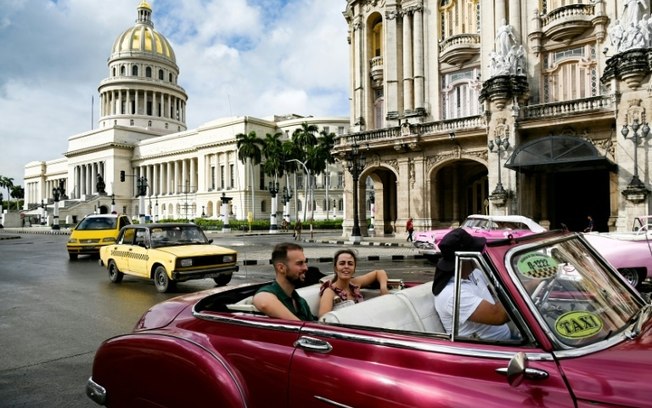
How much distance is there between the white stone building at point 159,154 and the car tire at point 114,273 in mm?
64708

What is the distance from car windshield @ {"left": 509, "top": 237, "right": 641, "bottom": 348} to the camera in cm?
216

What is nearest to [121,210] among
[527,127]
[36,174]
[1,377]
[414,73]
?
[36,174]

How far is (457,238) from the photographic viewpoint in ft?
9.30

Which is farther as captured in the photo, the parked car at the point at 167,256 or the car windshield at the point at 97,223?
the car windshield at the point at 97,223

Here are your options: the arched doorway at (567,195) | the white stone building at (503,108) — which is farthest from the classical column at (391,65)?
the arched doorway at (567,195)

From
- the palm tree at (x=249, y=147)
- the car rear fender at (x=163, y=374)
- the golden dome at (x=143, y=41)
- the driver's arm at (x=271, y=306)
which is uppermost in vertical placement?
the golden dome at (x=143, y=41)

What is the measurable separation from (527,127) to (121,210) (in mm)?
92991

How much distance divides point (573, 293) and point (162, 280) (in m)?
9.52

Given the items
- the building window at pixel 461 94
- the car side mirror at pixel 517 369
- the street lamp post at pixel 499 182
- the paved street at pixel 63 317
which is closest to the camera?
the car side mirror at pixel 517 369

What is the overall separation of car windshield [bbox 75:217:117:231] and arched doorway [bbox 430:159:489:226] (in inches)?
746

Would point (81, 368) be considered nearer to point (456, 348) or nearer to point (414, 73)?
point (456, 348)

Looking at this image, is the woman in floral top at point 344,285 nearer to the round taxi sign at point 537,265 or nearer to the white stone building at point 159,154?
the round taxi sign at point 537,265

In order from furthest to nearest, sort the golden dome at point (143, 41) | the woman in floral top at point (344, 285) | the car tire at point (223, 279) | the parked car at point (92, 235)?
the golden dome at point (143, 41), the parked car at point (92, 235), the car tire at point (223, 279), the woman in floral top at point (344, 285)

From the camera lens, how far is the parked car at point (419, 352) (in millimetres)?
1886
